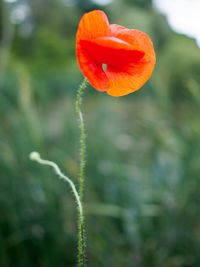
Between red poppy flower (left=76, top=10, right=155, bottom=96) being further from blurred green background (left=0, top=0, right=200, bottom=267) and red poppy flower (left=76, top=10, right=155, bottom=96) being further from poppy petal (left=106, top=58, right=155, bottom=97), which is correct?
blurred green background (left=0, top=0, right=200, bottom=267)

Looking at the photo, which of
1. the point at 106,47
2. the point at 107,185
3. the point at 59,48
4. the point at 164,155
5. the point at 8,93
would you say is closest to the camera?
the point at 106,47

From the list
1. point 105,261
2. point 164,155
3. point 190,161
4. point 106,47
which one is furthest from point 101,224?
point 106,47

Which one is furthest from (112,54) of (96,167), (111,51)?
(96,167)

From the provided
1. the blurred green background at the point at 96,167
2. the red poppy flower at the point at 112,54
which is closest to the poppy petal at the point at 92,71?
the red poppy flower at the point at 112,54

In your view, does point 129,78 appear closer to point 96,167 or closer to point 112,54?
point 112,54

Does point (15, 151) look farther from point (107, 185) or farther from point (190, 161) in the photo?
point (190, 161)

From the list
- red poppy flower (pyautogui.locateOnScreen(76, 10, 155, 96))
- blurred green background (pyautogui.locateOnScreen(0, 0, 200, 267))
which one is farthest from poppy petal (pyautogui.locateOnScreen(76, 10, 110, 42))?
blurred green background (pyautogui.locateOnScreen(0, 0, 200, 267))
